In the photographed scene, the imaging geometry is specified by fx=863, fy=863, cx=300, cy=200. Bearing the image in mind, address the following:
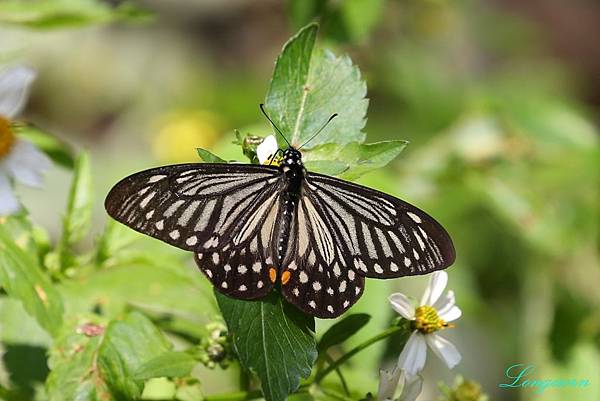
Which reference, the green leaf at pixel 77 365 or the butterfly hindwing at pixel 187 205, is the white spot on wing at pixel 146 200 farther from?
the green leaf at pixel 77 365

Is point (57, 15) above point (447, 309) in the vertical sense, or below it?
above

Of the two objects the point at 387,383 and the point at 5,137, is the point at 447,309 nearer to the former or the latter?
the point at 387,383

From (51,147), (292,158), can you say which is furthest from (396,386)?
(51,147)

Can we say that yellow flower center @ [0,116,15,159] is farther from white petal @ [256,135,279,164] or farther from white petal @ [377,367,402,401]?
white petal @ [377,367,402,401]

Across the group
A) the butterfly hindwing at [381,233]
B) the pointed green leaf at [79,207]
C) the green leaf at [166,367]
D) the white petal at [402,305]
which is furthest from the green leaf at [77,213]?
the white petal at [402,305]

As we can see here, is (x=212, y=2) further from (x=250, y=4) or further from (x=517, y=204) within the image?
(x=517, y=204)

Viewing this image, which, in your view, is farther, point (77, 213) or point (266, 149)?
point (77, 213)

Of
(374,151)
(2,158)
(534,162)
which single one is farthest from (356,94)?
(534,162)
